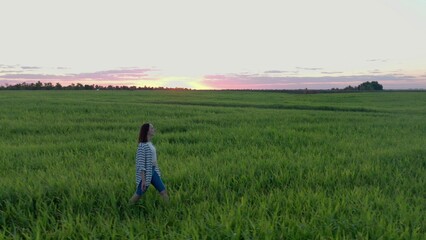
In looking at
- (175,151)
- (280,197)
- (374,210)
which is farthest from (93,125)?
(374,210)

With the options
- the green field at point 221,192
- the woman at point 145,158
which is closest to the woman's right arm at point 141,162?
the woman at point 145,158

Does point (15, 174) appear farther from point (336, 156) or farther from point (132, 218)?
point (336, 156)

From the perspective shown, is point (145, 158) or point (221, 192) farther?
point (221, 192)

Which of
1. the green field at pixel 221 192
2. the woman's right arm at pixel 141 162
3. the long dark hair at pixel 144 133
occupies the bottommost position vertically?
the green field at pixel 221 192

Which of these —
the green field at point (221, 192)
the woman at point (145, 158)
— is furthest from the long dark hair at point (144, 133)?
the green field at point (221, 192)

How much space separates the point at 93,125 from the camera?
1260cm

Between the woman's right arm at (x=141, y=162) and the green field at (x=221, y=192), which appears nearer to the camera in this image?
the green field at (x=221, y=192)

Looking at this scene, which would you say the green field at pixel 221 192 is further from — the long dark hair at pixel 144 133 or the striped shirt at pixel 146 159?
the long dark hair at pixel 144 133

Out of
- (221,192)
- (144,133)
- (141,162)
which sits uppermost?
(144,133)

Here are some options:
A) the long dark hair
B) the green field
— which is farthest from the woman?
the green field

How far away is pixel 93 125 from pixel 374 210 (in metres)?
10.6

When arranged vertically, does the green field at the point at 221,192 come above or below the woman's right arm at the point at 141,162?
below

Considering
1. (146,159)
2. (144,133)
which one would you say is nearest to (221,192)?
(146,159)

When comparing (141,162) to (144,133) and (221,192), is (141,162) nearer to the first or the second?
(144,133)
